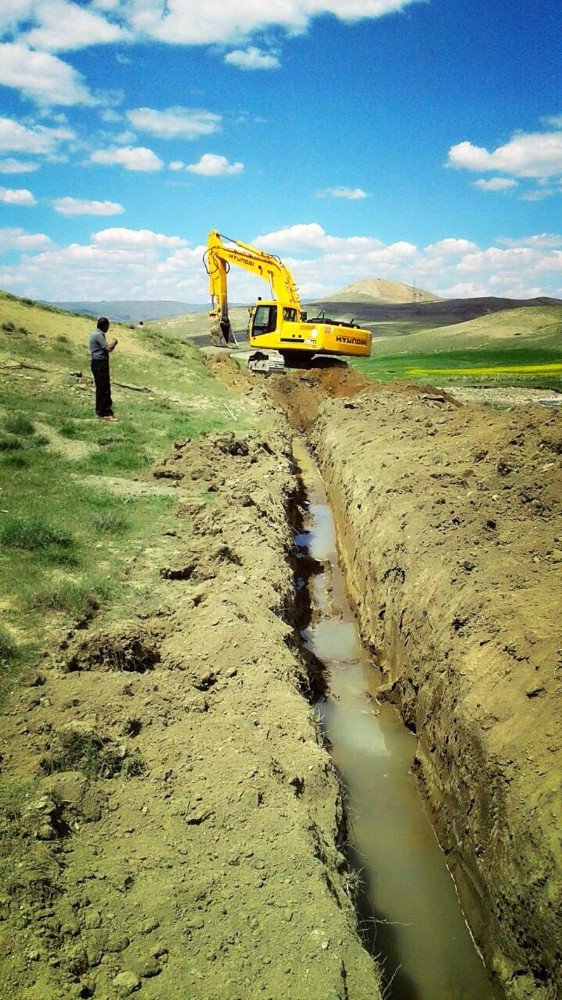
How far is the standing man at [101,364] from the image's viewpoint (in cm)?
1241

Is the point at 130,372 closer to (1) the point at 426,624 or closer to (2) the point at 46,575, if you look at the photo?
(2) the point at 46,575

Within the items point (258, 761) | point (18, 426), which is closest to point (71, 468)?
point (18, 426)

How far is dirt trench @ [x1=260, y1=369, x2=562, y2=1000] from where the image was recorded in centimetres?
395

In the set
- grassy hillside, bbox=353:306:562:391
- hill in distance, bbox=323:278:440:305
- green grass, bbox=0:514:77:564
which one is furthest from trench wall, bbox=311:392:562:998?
hill in distance, bbox=323:278:440:305

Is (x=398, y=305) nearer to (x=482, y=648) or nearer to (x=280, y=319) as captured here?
(x=280, y=319)

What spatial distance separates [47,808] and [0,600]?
2854 millimetres

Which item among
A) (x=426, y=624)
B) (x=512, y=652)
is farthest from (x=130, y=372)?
(x=512, y=652)

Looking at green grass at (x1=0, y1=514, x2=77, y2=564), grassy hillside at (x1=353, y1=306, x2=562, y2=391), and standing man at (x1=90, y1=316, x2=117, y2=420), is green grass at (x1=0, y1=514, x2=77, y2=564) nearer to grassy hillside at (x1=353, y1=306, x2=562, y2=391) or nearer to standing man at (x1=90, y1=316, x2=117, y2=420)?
standing man at (x1=90, y1=316, x2=117, y2=420)

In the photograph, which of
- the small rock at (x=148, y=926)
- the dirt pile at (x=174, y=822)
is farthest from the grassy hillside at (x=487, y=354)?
the small rock at (x=148, y=926)

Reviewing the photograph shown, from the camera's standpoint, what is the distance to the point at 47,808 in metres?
3.35

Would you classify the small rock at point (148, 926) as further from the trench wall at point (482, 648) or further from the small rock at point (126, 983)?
the trench wall at point (482, 648)

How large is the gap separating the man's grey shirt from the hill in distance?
14499 cm

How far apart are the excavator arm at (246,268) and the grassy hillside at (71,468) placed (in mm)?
4638

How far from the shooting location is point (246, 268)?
24.0 m
